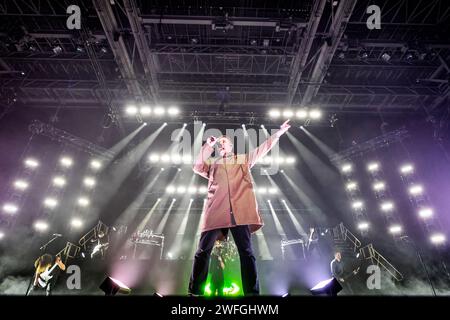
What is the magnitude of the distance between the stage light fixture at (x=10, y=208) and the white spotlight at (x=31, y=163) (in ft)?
5.39

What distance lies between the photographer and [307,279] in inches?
353

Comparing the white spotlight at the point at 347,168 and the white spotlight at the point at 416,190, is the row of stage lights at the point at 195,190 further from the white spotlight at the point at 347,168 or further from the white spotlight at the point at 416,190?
the white spotlight at the point at 416,190

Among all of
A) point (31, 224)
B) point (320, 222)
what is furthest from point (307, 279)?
point (31, 224)

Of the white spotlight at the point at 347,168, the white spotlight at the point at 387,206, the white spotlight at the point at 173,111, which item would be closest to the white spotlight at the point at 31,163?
the white spotlight at the point at 173,111

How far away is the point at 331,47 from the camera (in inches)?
310

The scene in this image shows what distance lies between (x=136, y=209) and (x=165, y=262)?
5535 millimetres

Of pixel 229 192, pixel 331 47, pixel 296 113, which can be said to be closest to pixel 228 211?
pixel 229 192

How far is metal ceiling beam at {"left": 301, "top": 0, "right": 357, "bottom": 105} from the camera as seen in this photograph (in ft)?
22.3

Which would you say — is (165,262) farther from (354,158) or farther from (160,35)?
(354,158)

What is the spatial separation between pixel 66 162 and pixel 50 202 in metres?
1.93

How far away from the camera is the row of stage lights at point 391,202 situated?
10.3 metres

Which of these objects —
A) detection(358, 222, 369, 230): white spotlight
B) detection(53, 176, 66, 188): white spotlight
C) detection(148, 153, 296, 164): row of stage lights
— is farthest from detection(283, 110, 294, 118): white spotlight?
detection(53, 176, 66, 188): white spotlight

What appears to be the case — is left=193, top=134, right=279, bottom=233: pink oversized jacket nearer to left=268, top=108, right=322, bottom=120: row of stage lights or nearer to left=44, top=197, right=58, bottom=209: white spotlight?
left=268, top=108, right=322, bottom=120: row of stage lights

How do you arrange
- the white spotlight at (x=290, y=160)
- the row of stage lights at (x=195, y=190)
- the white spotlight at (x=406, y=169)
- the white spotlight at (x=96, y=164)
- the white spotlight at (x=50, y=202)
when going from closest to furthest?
the white spotlight at (x=50, y=202) < the white spotlight at (x=406, y=169) < the white spotlight at (x=96, y=164) < the white spotlight at (x=290, y=160) < the row of stage lights at (x=195, y=190)
